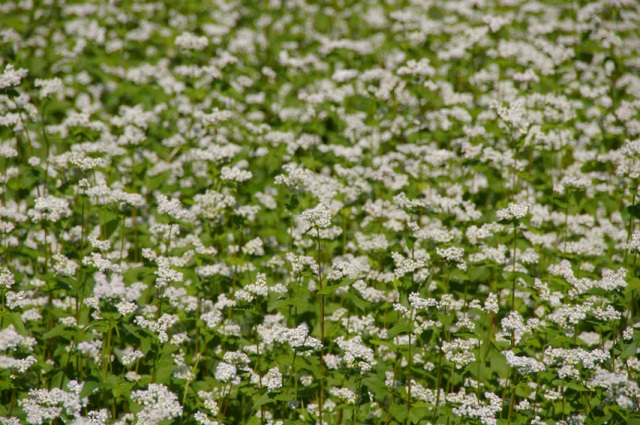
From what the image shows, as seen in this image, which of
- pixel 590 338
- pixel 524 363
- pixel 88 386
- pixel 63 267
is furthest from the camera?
pixel 590 338

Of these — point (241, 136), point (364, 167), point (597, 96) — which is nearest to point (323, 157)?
point (364, 167)

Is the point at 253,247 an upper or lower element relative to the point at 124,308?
lower

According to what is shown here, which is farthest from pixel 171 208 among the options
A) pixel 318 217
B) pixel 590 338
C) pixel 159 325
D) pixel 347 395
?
pixel 590 338

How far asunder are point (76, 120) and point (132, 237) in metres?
1.49

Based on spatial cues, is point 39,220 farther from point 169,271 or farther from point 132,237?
point 169,271

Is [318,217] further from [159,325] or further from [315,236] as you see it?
[159,325]

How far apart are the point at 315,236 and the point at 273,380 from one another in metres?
2.00

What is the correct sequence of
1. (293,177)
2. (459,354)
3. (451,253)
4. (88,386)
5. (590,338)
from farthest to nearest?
(590,338)
(293,177)
(451,253)
(459,354)
(88,386)

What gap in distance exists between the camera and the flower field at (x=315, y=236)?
493 centimetres

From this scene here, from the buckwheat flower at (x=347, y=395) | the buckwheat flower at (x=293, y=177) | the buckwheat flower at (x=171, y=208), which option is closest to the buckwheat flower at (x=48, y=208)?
the buckwheat flower at (x=171, y=208)

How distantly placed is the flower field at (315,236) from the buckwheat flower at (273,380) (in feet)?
0.10

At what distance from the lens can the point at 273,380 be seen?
4.63 m

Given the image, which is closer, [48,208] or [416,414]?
[416,414]

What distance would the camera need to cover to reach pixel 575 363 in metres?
4.75
